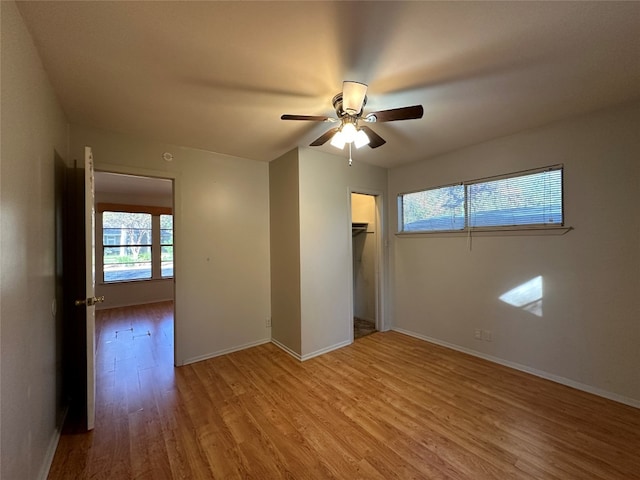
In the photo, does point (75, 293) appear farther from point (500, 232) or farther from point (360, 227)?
point (500, 232)

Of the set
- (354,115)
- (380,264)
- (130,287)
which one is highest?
(354,115)

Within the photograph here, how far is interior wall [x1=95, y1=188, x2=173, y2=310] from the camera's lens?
5816 millimetres

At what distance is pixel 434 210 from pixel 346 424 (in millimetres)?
2802

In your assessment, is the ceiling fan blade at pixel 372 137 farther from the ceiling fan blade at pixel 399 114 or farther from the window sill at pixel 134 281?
the window sill at pixel 134 281

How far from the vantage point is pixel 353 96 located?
1.69 meters

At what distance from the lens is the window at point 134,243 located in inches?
236

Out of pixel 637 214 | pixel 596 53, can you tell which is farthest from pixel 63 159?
pixel 637 214

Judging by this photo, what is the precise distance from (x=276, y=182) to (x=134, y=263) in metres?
4.93

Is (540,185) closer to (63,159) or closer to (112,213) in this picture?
(63,159)

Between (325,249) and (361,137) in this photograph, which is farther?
(325,249)

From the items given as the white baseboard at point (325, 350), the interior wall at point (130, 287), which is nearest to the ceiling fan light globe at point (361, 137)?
the white baseboard at point (325, 350)

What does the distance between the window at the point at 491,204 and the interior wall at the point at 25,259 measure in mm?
3833

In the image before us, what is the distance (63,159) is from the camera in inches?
90.8

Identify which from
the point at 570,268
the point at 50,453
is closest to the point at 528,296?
the point at 570,268
